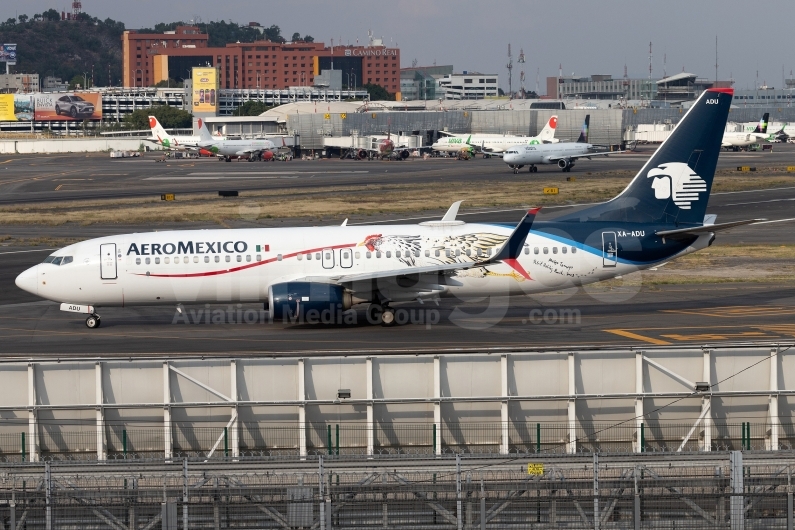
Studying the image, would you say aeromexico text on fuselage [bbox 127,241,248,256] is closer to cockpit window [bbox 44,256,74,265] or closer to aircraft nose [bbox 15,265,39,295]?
cockpit window [bbox 44,256,74,265]

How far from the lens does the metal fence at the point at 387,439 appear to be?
2731cm

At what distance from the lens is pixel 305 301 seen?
42.0 m

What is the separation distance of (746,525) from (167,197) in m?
87.0

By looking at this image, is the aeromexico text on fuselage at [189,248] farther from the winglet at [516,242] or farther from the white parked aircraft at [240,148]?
the white parked aircraft at [240,148]

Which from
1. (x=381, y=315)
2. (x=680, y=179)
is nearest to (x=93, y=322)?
(x=381, y=315)

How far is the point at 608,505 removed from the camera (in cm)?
1997

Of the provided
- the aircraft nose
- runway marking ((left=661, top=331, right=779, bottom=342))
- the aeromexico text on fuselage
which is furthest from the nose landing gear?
runway marking ((left=661, top=331, right=779, bottom=342))

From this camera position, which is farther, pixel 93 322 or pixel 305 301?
pixel 93 322

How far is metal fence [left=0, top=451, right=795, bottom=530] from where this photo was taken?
64.1ft

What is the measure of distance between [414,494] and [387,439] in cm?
641

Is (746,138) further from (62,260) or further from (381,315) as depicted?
(62,260)

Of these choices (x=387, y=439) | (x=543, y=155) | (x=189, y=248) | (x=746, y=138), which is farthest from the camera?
(x=746, y=138)

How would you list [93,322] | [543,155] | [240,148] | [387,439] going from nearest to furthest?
[387,439]
[93,322]
[543,155]
[240,148]

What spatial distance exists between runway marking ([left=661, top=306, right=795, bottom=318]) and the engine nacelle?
14902mm
